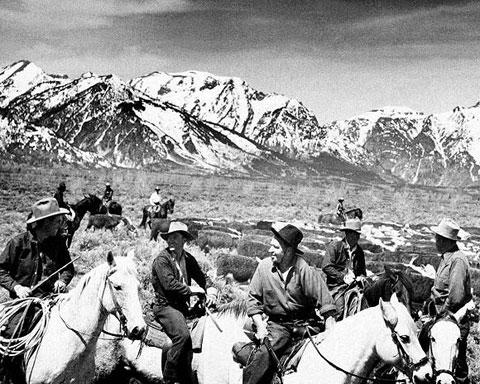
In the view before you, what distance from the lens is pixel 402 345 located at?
13.4 feet

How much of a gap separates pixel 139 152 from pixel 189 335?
160 m

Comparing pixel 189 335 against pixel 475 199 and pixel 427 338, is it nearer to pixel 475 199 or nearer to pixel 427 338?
pixel 427 338

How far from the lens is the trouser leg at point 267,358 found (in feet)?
16.4

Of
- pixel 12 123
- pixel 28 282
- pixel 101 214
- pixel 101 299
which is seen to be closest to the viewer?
pixel 101 299

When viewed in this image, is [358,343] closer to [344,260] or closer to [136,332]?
[136,332]

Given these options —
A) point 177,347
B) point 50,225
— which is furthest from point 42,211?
point 177,347

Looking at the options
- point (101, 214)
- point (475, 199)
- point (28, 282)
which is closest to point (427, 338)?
point (28, 282)

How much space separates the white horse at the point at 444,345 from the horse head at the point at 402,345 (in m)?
0.36

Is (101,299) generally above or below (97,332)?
above

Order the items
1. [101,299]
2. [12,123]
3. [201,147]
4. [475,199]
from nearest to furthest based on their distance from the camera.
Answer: [101,299], [475,199], [12,123], [201,147]

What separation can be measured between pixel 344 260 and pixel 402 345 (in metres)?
4.10

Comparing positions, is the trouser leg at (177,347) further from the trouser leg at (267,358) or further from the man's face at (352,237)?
the man's face at (352,237)

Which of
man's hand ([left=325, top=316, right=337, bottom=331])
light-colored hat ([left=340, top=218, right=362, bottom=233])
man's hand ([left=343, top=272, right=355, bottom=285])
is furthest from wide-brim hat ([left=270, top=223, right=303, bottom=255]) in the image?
light-colored hat ([left=340, top=218, right=362, bottom=233])

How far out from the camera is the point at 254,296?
203 inches
